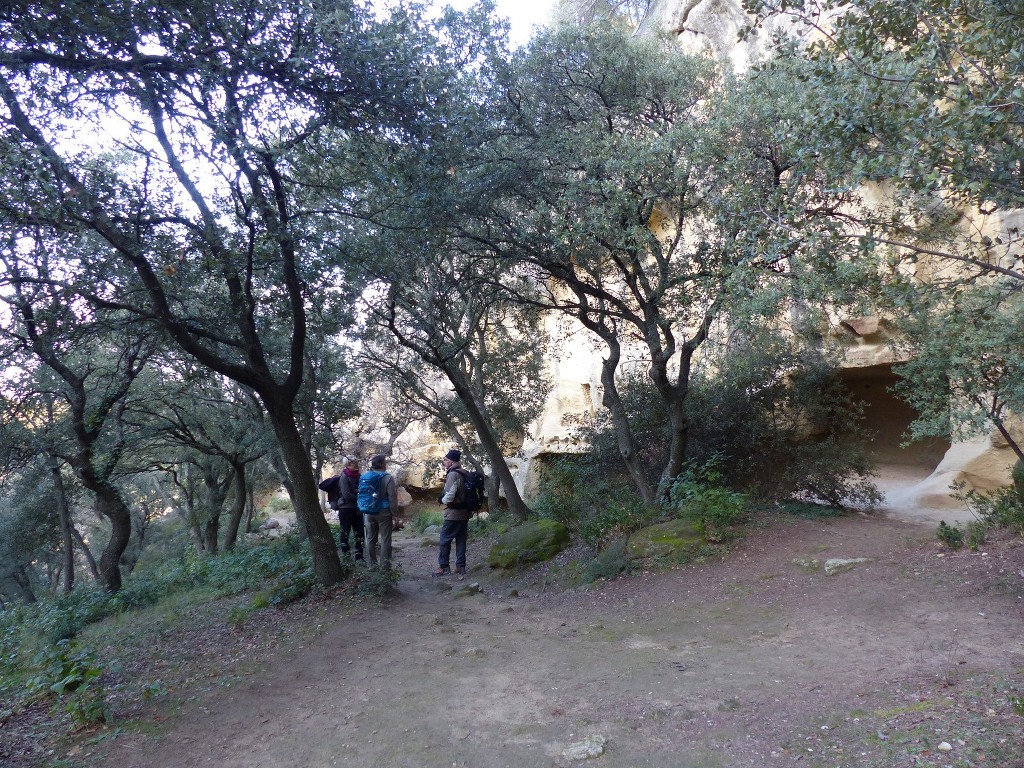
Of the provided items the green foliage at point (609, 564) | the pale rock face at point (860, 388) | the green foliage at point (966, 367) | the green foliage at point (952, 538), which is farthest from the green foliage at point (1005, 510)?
the green foliage at point (609, 564)

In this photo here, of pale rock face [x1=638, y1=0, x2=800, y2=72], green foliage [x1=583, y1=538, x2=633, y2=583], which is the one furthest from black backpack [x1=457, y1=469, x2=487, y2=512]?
pale rock face [x1=638, y1=0, x2=800, y2=72]

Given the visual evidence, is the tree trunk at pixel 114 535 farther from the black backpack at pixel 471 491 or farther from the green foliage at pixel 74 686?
the green foliage at pixel 74 686

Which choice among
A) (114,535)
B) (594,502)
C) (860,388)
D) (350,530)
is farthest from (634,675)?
(860,388)

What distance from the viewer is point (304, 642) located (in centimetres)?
652

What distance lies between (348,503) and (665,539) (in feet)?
15.0

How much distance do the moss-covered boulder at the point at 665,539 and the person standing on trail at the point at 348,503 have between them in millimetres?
3990

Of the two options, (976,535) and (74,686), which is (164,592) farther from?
(976,535)

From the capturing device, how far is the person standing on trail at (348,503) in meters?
9.70

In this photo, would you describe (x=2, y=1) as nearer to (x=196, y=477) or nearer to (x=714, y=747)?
(x=714, y=747)

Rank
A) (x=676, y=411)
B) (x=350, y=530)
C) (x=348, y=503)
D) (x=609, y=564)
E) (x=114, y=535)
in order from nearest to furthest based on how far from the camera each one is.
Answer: (x=609, y=564) < (x=348, y=503) < (x=350, y=530) < (x=676, y=411) < (x=114, y=535)

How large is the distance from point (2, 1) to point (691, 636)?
8.14 metres

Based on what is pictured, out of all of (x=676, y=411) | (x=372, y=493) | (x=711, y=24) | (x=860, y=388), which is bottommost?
(x=372, y=493)

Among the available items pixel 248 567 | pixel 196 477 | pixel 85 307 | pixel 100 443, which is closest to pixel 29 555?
pixel 196 477

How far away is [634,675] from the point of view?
16.8ft
